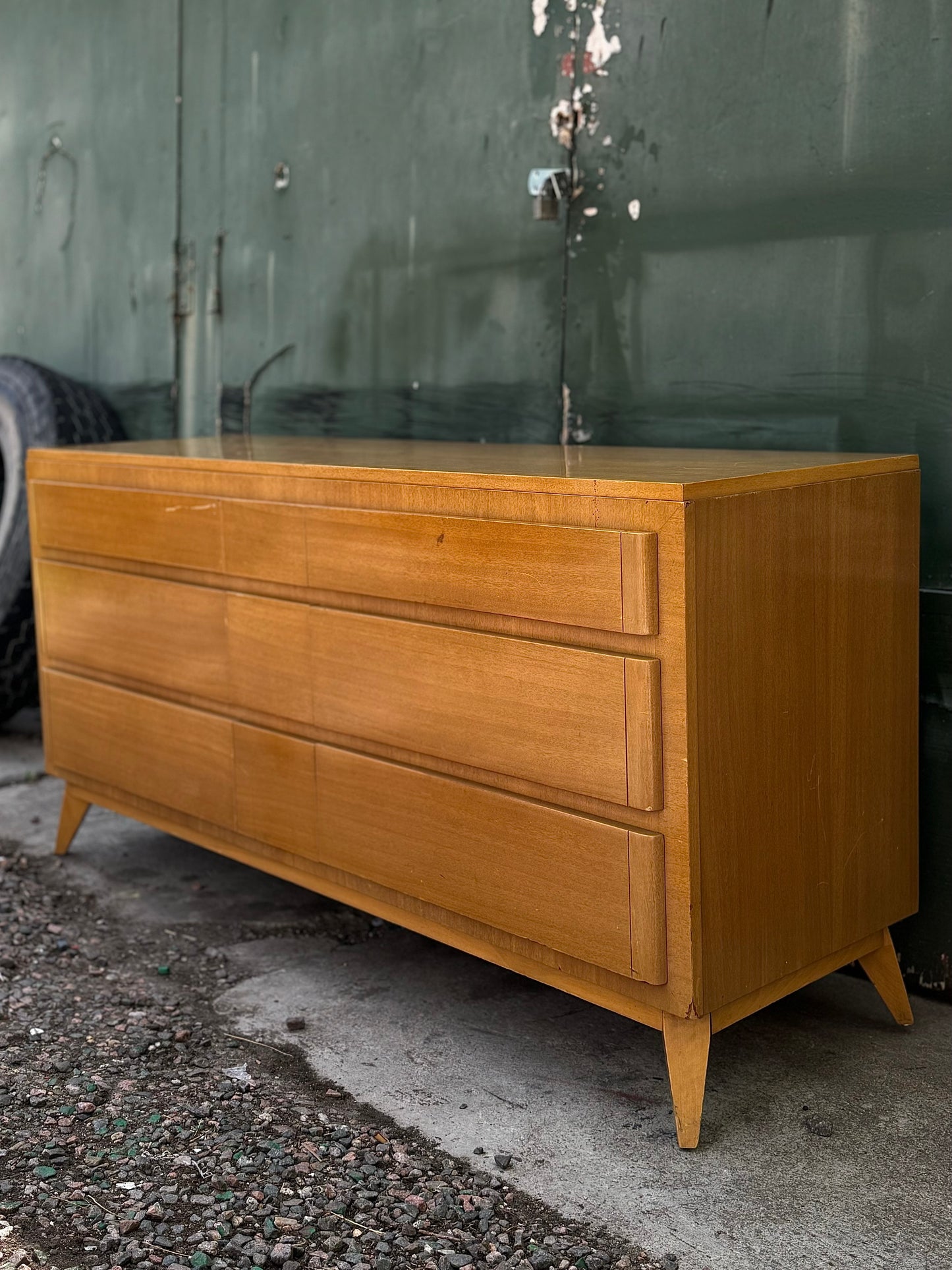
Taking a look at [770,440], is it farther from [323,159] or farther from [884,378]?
[323,159]

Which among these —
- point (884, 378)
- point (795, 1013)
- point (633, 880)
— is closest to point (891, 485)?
point (884, 378)

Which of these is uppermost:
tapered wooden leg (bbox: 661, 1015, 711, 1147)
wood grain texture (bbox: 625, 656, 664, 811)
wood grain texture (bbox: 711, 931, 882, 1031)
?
wood grain texture (bbox: 625, 656, 664, 811)

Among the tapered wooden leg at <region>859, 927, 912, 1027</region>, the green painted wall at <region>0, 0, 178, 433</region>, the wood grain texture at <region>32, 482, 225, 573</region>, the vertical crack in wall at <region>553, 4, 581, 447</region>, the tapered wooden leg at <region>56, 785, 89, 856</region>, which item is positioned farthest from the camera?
the green painted wall at <region>0, 0, 178, 433</region>

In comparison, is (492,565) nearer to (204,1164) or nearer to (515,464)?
(515,464)

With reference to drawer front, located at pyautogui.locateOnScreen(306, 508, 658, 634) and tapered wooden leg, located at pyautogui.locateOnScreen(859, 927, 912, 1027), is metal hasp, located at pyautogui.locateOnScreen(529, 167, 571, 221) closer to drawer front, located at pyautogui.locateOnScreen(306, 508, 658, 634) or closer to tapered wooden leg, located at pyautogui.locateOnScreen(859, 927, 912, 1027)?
drawer front, located at pyautogui.locateOnScreen(306, 508, 658, 634)

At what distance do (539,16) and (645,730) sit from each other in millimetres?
1927

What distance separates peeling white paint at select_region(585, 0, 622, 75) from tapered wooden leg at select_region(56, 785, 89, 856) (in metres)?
2.15

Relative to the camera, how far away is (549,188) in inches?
121

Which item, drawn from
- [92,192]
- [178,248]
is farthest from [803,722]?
[92,192]

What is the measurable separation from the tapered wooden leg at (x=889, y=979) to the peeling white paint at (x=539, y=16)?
213cm

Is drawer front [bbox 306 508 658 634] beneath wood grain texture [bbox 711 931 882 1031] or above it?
above

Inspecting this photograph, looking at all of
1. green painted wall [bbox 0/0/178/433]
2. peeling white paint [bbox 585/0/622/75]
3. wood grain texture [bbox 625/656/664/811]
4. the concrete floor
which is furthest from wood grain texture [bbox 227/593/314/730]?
green painted wall [bbox 0/0/178/433]

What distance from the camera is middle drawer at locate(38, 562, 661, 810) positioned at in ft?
6.71

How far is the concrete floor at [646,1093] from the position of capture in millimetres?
1891
